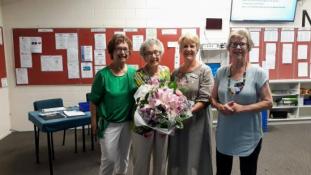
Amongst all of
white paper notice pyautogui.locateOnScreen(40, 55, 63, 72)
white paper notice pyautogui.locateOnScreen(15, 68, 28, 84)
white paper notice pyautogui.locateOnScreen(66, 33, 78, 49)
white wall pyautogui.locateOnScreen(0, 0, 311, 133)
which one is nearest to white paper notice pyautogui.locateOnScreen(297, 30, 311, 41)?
white wall pyautogui.locateOnScreen(0, 0, 311, 133)

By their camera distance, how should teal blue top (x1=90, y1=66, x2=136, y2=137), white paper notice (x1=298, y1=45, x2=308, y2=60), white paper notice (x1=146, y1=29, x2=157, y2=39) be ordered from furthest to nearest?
white paper notice (x1=298, y1=45, x2=308, y2=60)
white paper notice (x1=146, y1=29, x2=157, y2=39)
teal blue top (x1=90, y1=66, x2=136, y2=137)

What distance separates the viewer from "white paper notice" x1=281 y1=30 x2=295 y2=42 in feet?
17.0

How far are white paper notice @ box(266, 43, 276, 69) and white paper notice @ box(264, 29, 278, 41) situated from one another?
11 centimetres

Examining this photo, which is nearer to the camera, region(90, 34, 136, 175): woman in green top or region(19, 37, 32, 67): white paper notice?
region(90, 34, 136, 175): woman in green top

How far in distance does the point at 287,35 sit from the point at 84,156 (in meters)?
4.28

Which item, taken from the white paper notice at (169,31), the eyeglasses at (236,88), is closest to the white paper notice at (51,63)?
the white paper notice at (169,31)

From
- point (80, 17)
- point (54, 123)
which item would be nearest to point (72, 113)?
point (54, 123)

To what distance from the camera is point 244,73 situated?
1.90 meters

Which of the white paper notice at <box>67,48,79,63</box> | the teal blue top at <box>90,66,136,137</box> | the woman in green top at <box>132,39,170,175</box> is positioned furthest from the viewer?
the white paper notice at <box>67,48,79,63</box>

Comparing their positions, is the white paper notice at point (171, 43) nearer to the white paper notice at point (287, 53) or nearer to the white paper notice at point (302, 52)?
the white paper notice at point (287, 53)

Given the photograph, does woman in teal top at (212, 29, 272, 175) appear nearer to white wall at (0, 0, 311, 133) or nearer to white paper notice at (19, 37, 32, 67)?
white wall at (0, 0, 311, 133)

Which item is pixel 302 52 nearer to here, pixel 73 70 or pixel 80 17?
pixel 80 17

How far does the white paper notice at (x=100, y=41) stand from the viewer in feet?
15.7

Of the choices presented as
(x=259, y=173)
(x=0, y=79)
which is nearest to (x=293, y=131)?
(x=259, y=173)
